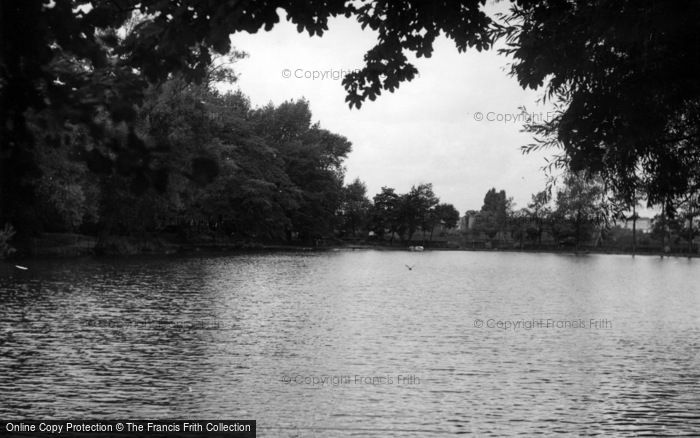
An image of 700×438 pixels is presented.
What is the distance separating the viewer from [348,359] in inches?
649

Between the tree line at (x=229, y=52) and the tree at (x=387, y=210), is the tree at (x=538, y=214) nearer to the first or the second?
the tree at (x=387, y=210)

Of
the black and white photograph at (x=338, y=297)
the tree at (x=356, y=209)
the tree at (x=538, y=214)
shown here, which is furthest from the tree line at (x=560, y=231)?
the black and white photograph at (x=338, y=297)

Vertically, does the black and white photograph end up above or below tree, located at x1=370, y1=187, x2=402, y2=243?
below

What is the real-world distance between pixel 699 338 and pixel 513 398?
12.4m

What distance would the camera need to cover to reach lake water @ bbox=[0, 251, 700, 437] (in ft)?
38.0

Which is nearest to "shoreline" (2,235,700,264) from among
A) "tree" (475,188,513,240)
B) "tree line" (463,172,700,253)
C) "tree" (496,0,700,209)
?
"tree line" (463,172,700,253)

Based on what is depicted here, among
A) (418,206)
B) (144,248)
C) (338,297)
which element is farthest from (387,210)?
(338,297)

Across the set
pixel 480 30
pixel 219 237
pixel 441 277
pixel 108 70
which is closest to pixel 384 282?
pixel 441 277

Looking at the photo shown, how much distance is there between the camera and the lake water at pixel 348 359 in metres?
11.6

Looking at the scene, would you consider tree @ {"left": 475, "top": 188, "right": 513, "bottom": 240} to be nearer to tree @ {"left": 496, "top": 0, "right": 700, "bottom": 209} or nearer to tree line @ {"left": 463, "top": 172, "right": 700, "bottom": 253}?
tree line @ {"left": 463, "top": 172, "right": 700, "bottom": 253}

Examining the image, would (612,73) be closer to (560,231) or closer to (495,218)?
(560,231)

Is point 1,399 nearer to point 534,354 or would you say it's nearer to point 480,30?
point 480,30

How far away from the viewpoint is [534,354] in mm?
17875

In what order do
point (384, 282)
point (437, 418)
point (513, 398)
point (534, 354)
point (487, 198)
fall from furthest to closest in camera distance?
point (487, 198) → point (384, 282) → point (534, 354) → point (513, 398) → point (437, 418)
